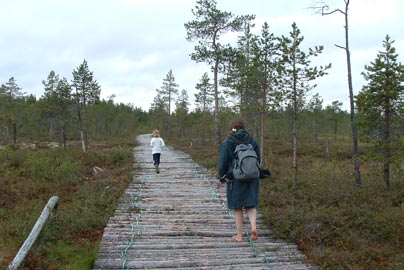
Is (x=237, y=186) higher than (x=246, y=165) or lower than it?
lower

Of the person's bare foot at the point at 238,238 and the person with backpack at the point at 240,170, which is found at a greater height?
the person with backpack at the point at 240,170

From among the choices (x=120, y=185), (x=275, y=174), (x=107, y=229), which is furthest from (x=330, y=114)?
(x=107, y=229)

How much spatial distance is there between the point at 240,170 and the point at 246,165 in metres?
0.13

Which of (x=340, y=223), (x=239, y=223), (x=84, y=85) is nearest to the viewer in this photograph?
(x=239, y=223)

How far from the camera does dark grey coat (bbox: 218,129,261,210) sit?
20.7 ft

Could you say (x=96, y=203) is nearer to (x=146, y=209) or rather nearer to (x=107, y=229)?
(x=146, y=209)

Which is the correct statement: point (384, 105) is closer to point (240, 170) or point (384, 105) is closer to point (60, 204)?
point (240, 170)

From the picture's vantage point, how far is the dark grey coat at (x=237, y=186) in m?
6.30

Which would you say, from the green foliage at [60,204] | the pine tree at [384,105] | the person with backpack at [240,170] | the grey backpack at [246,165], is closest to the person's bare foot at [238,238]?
the person with backpack at [240,170]

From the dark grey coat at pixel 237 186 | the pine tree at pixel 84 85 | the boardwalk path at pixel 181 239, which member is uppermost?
the pine tree at pixel 84 85

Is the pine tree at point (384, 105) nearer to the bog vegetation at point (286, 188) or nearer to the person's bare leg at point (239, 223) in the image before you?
the bog vegetation at point (286, 188)

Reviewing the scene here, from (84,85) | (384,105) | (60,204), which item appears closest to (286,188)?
(384,105)

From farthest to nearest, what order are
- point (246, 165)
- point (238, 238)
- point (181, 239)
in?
point (181, 239), point (238, 238), point (246, 165)

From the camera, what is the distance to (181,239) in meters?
6.88
